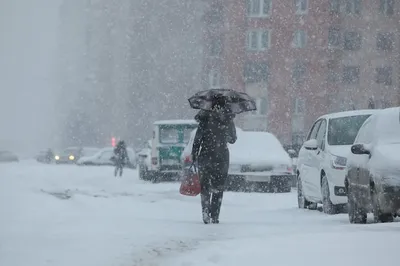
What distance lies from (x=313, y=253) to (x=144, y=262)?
1272 mm

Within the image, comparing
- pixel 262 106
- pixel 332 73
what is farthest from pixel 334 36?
pixel 262 106

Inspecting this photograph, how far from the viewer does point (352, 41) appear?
229ft

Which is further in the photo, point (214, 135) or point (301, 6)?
point (301, 6)

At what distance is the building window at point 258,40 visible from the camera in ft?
230

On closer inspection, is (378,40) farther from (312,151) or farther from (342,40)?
(312,151)

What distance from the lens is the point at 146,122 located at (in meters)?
91.1

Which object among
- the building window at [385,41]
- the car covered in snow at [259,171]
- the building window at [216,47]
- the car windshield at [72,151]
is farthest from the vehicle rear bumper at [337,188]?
the building window at [216,47]

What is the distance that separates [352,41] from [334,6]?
296 centimetres

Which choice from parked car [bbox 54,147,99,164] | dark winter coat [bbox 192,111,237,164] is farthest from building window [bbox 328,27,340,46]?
dark winter coat [bbox 192,111,237,164]

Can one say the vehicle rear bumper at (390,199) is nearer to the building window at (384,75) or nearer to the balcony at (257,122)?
the balcony at (257,122)

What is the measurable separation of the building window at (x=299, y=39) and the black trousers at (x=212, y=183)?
59.2 meters

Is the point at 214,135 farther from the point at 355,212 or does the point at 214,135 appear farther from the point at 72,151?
the point at 72,151

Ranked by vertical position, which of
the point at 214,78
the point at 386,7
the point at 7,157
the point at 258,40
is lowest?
the point at 7,157

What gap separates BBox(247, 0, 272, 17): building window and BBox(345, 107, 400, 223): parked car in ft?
195
